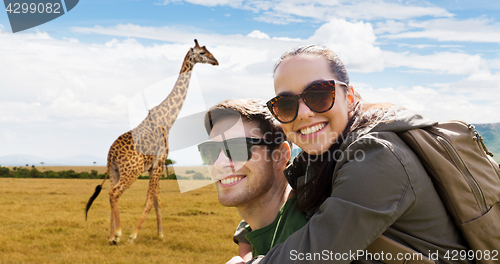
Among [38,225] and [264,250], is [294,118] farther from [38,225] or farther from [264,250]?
[38,225]

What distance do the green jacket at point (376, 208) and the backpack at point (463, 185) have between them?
0.15 ft

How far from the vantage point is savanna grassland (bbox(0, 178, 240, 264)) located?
23.7ft

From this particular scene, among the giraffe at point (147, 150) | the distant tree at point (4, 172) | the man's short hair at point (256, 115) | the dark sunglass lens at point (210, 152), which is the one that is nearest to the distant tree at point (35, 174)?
the distant tree at point (4, 172)

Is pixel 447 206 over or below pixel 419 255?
over

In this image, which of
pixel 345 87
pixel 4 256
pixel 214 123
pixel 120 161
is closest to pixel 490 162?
pixel 345 87

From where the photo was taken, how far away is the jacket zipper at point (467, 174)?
5.18ft

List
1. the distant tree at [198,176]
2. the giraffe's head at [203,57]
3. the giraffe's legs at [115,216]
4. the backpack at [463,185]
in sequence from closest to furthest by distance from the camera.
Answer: the backpack at [463,185]
the distant tree at [198,176]
the giraffe's legs at [115,216]
the giraffe's head at [203,57]

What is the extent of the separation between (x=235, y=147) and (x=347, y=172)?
1.09 metres

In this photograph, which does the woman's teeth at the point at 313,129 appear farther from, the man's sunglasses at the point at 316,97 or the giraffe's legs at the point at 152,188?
the giraffe's legs at the point at 152,188

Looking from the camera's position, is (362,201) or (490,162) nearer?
(362,201)

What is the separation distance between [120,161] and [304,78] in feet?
24.8

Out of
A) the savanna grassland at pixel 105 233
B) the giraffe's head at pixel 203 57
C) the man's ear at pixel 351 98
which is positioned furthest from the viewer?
the giraffe's head at pixel 203 57

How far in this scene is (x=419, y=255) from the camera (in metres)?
1.51

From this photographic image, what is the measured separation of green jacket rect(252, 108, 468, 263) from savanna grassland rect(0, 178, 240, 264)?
5.93 meters
